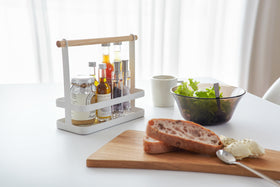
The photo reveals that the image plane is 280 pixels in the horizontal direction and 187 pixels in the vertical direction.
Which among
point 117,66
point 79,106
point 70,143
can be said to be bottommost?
point 70,143

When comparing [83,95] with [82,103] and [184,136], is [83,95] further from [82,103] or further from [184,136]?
[184,136]

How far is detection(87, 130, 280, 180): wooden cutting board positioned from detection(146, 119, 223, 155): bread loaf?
0.08 feet

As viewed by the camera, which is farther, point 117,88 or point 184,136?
point 117,88

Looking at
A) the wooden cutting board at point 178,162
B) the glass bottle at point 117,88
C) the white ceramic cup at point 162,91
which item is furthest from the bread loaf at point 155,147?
the white ceramic cup at point 162,91

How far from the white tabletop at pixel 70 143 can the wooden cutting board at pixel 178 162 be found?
0.05 ft

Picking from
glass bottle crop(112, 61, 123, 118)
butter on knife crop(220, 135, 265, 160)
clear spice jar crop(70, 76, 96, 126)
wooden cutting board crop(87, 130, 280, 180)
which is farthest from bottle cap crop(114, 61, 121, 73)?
butter on knife crop(220, 135, 265, 160)

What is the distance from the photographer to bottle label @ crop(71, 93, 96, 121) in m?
1.07

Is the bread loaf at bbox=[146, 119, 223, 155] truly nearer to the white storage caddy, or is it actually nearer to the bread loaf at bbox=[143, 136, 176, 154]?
the bread loaf at bbox=[143, 136, 176, 154]

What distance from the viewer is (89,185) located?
78 centimetres

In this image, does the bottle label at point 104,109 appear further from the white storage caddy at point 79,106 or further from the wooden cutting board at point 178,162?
the wooden cutting board at point 178,162

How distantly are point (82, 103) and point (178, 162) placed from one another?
392 millimetres

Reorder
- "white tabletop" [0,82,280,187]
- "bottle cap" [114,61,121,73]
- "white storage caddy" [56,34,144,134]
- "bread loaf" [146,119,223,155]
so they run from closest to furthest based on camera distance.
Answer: "white tabletop" [0,82,280,187]
"bread loaf" [146,119,223,155]
"white storage caddy" [56,34,144,134]
"bottle cap" [114,61,121,73]

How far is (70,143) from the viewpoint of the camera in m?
1.02

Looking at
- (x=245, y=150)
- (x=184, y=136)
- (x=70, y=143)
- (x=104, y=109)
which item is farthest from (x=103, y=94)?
(x=245, y=150)
